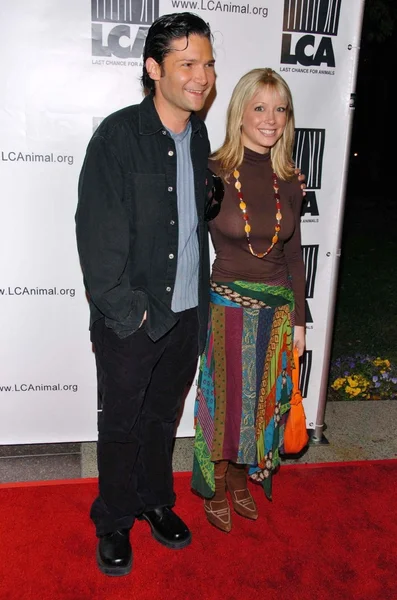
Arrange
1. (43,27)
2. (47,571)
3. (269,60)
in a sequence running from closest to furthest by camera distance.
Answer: (47,571)
(43,27)
(269,60)

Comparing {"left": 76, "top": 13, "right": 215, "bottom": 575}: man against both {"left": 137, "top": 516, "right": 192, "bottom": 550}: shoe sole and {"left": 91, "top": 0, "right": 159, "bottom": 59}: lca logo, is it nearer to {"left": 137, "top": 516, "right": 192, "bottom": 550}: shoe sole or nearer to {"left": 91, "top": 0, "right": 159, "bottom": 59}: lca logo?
{"left": 137, "top": 516, "right": 192, "bottom": 550}: shoe sole

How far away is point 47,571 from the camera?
254cm

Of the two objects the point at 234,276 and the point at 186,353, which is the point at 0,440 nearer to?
the point at 186,353

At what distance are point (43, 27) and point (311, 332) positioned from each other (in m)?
2.09

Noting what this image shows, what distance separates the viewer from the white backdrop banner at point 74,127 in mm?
2844

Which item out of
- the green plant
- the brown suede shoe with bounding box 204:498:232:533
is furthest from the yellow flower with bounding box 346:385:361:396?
the brown suede shoe with bounding box 204:498:232:533

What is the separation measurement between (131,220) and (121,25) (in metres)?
1.15

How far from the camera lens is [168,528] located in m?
2.74

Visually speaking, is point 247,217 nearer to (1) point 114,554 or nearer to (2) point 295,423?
(2) point 295,423

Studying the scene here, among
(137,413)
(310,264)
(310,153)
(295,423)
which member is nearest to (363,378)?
(310,264)

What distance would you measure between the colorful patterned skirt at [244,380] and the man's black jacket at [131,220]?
1.14ft

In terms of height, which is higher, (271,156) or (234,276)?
(271,156)

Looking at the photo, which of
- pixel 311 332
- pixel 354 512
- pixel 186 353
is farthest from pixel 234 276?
pixel 354 512

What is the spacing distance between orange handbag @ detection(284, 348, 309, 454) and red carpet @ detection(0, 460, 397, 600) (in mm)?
362
